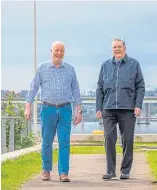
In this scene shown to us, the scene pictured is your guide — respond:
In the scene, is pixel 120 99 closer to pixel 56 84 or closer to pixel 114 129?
pixel 114 129

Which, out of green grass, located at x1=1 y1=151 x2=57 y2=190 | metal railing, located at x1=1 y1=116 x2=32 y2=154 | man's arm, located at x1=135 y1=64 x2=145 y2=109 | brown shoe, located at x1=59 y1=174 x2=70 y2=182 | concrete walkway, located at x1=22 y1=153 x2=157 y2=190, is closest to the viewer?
concrete walkway, located at x1=22 y1=153 x2=157 y2=190

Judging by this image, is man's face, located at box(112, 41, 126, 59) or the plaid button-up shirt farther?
man's face, located at box(112, 41, 126, 59)

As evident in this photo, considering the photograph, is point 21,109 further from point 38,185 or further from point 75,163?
point 38,185

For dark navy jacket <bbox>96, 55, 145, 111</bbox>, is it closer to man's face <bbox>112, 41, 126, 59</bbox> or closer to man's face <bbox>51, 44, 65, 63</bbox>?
man's face <bbox>112, 41, 126, 59</bbox>

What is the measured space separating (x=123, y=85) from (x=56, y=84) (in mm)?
895

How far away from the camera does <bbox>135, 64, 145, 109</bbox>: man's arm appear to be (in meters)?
10.5

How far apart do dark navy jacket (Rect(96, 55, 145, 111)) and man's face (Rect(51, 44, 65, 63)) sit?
2.25 ft

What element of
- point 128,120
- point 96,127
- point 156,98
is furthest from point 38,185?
point 156,98

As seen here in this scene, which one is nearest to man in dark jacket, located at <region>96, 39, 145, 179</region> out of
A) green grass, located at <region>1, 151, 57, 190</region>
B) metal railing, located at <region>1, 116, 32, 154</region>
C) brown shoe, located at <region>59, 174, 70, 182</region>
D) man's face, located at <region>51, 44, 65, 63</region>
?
brown shoe, located at <region>59, 174, 70, 182</region>

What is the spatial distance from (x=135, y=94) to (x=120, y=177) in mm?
1132

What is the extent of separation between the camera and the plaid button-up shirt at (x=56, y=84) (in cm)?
1041

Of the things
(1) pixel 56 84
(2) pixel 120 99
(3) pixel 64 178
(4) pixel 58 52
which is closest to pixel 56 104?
(1) pixel 56 84

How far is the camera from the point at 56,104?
34.2 feet

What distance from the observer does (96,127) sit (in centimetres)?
3462
